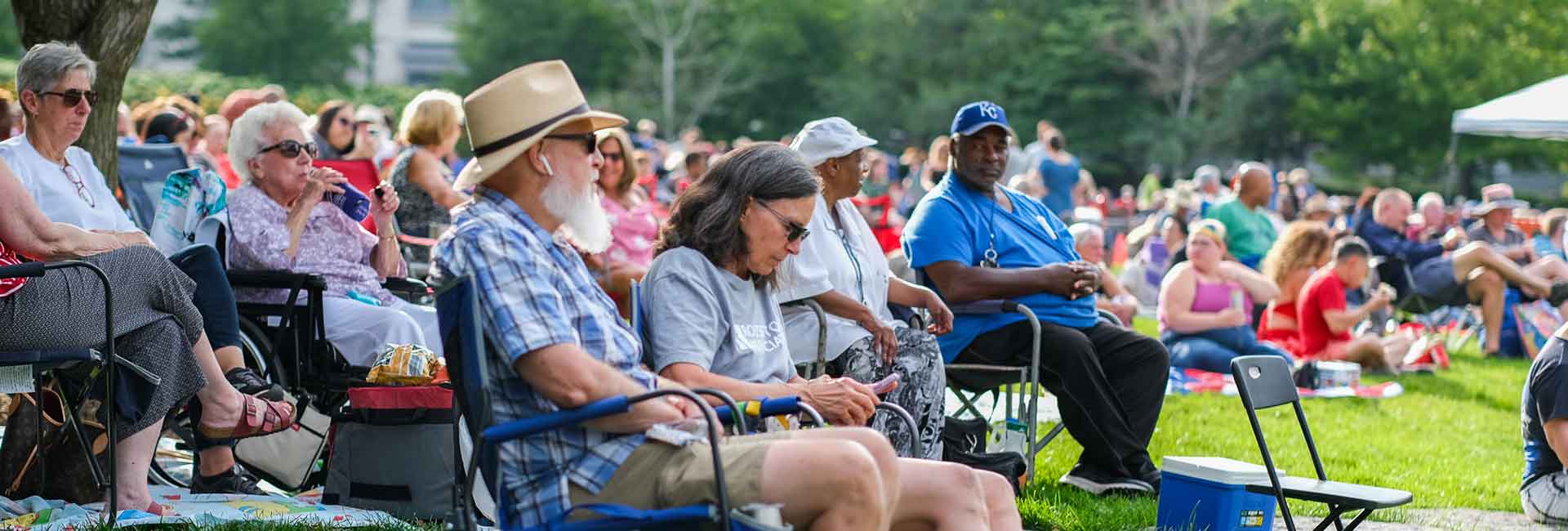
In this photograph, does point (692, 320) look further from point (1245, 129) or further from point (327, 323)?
point (1245, 129)

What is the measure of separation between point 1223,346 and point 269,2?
50.9 metres

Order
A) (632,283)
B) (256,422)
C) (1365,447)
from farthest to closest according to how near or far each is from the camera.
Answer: (1365,447) < (256,422) < (632,283)

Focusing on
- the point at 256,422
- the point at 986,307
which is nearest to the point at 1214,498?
the point at 986,307

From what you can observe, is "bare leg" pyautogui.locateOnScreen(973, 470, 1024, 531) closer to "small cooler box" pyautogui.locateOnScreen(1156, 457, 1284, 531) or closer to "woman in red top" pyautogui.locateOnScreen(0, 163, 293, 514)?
"small cooler box" pyautogui.locateOnScreen(1156, 457, 1284, 531)

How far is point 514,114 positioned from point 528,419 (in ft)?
2.14

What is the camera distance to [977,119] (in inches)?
269

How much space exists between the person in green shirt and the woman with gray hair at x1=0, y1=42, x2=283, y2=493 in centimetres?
911

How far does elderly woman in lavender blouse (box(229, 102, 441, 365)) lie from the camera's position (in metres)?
6.03

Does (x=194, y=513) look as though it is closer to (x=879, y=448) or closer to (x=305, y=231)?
(x=305, y=231)

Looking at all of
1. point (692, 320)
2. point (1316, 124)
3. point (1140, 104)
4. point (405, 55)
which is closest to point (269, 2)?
point (405, 55)

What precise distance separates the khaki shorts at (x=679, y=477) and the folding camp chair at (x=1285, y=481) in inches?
72.9

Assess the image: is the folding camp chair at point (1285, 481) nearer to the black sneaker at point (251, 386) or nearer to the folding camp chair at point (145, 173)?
the black sneaker at point (251, 386)

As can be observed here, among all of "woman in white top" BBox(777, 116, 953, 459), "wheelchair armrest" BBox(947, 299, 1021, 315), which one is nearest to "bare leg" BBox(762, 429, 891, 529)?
"woman in white top" BBox(777, 116, 953, 459)

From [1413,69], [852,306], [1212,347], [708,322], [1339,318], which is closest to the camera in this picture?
[708,322]
